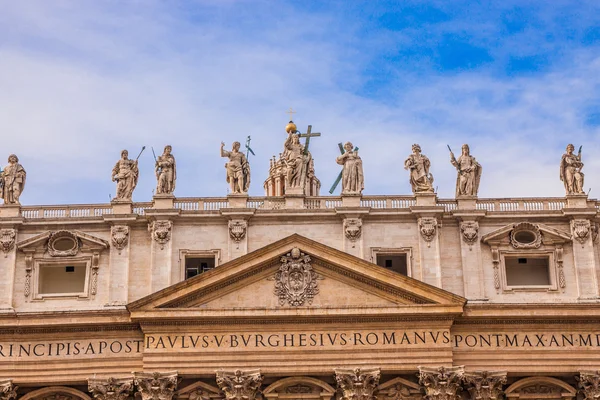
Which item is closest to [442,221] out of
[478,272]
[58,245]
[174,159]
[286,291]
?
[478,272]

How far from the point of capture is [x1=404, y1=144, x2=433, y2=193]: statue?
176 ft

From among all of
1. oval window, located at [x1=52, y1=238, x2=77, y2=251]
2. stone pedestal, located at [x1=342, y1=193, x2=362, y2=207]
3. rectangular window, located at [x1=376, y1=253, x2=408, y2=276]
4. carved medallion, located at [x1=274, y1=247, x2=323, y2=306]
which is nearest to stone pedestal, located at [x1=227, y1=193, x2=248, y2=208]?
carved medallion, located at [x1=274, y1=247, x2=323, y2=306]

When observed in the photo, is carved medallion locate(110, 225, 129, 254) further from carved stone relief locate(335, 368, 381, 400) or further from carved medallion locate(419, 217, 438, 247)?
carved medallion locate(419, 217, 438, 247)

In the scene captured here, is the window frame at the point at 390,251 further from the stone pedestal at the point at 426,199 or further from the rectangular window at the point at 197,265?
the rectangular window at the point at 197,265

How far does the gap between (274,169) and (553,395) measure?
60.7 feet

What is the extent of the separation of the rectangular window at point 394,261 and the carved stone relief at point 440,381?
4.47m

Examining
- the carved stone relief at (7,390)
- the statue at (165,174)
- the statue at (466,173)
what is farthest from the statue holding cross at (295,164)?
the carved stone relief at (7,390)

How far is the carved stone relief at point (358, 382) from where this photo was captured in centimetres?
4994

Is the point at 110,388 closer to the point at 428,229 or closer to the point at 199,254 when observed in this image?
the point at 199,254

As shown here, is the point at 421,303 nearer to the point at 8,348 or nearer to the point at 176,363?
the point at 176,363

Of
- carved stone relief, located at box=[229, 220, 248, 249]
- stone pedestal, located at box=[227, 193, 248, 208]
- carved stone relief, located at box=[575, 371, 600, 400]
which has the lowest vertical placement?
carved stone relief, located at box=[575, 371, 600, 400]

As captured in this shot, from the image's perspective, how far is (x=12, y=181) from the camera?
5378 centimetres

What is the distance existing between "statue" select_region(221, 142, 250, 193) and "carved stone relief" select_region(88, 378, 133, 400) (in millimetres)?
8254

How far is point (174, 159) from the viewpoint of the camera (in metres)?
54.1
